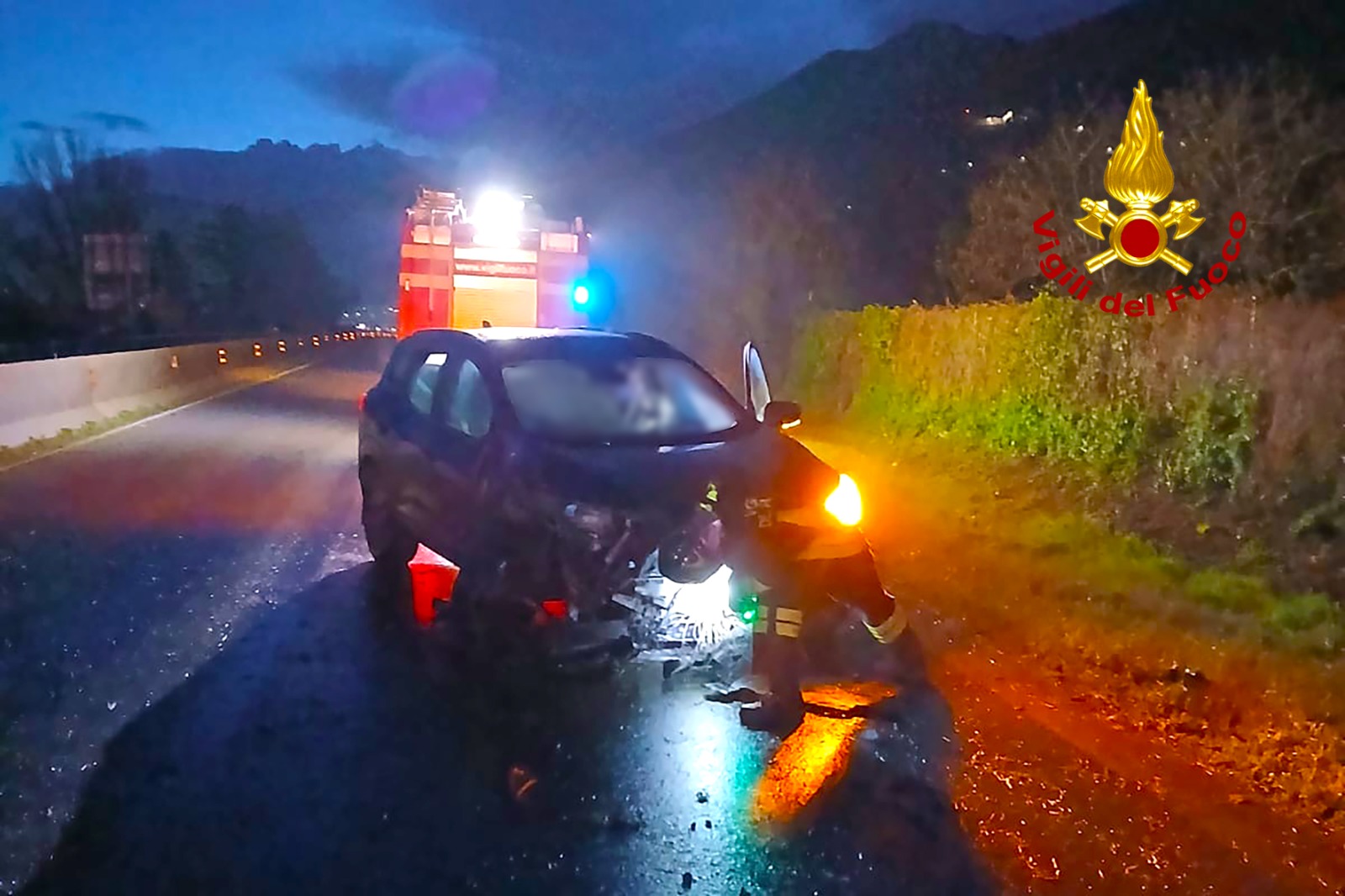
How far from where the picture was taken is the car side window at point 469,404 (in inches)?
300

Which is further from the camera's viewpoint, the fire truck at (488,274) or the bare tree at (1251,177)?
the fire truck at (488,274)

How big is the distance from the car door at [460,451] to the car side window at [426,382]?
0.15 meters

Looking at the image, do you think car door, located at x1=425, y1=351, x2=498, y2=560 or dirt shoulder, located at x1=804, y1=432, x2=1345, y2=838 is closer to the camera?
dirt shoulder, located at x1=804, y1=432, x2=1345, y2=838

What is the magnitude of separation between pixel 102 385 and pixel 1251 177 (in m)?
16.3

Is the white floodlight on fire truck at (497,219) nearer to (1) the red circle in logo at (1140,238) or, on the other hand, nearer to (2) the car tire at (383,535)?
(1) the red circle in logo at (1140,238)

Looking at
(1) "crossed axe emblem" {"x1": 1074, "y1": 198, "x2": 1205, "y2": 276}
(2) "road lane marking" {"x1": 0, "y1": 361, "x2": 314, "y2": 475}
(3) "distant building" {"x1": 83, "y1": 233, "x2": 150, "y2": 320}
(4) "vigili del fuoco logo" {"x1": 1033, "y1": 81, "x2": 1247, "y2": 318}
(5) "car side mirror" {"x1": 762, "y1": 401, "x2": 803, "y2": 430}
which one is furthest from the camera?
(3) "distant building" {"x1": 83, "y1": 233, "x2": 150, "y2": 320}

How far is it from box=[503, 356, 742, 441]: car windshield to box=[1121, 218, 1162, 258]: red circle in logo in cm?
820

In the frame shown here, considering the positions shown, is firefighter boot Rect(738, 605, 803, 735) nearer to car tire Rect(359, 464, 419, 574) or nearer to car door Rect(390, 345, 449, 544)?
car door Rect(390, 345, 449, 544)

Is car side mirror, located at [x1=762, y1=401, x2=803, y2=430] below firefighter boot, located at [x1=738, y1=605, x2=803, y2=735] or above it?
above

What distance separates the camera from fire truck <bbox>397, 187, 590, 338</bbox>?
770 inches

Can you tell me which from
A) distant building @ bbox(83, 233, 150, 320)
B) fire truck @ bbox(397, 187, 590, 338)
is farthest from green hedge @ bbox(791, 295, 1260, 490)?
distant building @ bbox(83, 233, 150, 320)

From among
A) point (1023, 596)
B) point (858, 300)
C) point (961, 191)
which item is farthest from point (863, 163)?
point (1023, 596)

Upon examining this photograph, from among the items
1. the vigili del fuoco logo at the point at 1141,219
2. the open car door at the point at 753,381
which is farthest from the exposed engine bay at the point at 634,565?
the vigili del fuoco logo at the point at 1141,219

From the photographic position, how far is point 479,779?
17.6 feet
